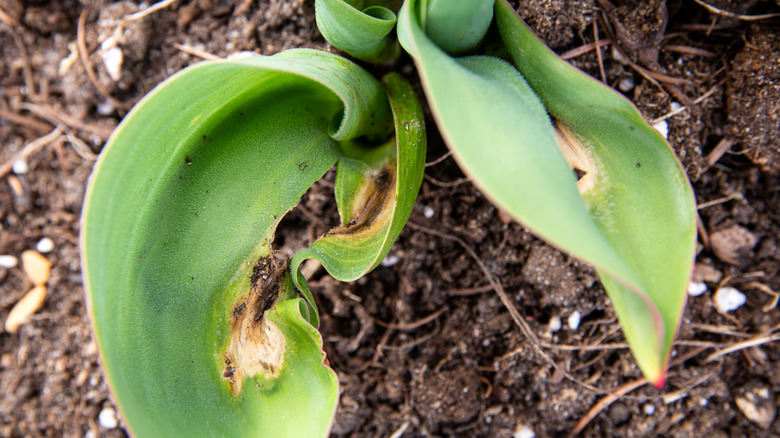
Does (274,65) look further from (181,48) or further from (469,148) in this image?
(181,48)

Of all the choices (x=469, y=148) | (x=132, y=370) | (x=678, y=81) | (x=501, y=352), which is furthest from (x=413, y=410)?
(x=678, y=81)

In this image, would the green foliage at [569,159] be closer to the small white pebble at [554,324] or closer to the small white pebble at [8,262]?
the small white pebble at [554,324]

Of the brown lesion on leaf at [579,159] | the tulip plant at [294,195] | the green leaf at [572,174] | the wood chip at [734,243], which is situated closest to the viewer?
the green leaf at [572,174]

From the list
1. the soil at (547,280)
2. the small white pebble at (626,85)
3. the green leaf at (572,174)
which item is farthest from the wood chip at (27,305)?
the small white pebble at (626,85)

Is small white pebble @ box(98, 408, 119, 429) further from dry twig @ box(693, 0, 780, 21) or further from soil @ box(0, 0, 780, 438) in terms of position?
dry twig @ box(693, 0, 780, 21)

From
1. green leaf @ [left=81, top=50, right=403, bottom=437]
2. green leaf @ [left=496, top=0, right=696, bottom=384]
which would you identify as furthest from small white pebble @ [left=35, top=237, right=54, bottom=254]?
green leaf @ [left=496, top=0, right=696, bottom=384]
